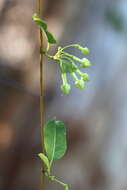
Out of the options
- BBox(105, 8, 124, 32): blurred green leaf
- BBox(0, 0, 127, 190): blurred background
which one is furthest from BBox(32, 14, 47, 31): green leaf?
BBox(105, 8, 124, 32): blurred green leaf

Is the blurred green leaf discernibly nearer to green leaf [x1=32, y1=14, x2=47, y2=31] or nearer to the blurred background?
the blurred background

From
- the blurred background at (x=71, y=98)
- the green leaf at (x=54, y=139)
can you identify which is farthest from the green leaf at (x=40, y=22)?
the blurred background at (x=71, y=98)

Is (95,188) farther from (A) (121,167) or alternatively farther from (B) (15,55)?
(B) (15,55)

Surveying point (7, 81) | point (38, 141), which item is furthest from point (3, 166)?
point (7, 81)

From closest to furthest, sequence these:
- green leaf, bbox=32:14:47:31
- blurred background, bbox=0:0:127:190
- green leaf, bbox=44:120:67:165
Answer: green leaf, bbox=32:14:47:31, green leaf, bbox=44:120:67:165, blurred background, bbox=0:0:127:190

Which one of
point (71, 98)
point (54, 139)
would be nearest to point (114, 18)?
point (71, 98)

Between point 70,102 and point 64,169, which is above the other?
point 70,102

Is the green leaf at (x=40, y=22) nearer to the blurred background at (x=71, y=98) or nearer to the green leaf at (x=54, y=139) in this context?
the green leaf at (x=54, y=139)
